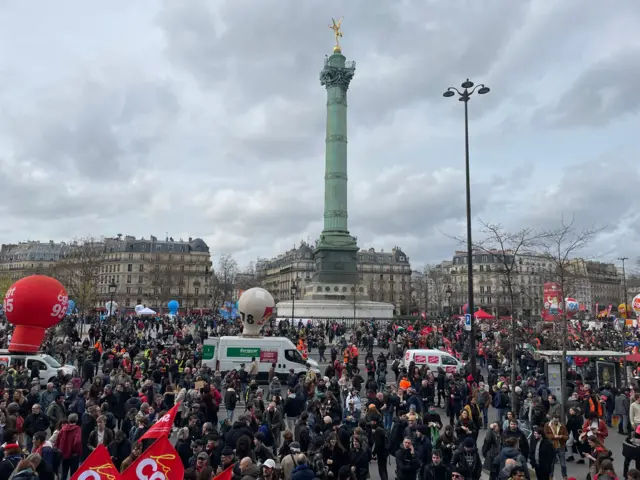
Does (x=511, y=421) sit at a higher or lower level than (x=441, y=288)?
lower

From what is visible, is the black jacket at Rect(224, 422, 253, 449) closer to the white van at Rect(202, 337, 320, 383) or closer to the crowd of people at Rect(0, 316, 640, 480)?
the crowd of people at Rect(0, 316, 640, 480)

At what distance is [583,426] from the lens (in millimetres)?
11570

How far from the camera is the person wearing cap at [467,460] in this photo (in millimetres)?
8422

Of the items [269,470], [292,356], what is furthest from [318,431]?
[292,356]

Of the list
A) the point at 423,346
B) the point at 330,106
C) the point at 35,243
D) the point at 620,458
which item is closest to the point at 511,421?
the point at 620,458

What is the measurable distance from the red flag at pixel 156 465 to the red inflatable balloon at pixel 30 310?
52.4ft

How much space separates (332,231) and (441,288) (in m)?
54.0

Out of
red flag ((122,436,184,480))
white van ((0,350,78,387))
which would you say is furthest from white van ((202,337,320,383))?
red flag ((122,436,184,480))

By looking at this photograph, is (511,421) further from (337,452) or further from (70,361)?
(70,361)

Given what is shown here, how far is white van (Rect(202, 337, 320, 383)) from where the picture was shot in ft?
67.8

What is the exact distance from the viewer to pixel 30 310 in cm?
2023

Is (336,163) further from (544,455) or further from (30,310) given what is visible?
(544,455)

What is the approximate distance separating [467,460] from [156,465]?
4.82 meters

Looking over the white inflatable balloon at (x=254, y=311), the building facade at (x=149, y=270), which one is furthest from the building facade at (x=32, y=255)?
the white inflatable balloon at (x=254, y=311)
